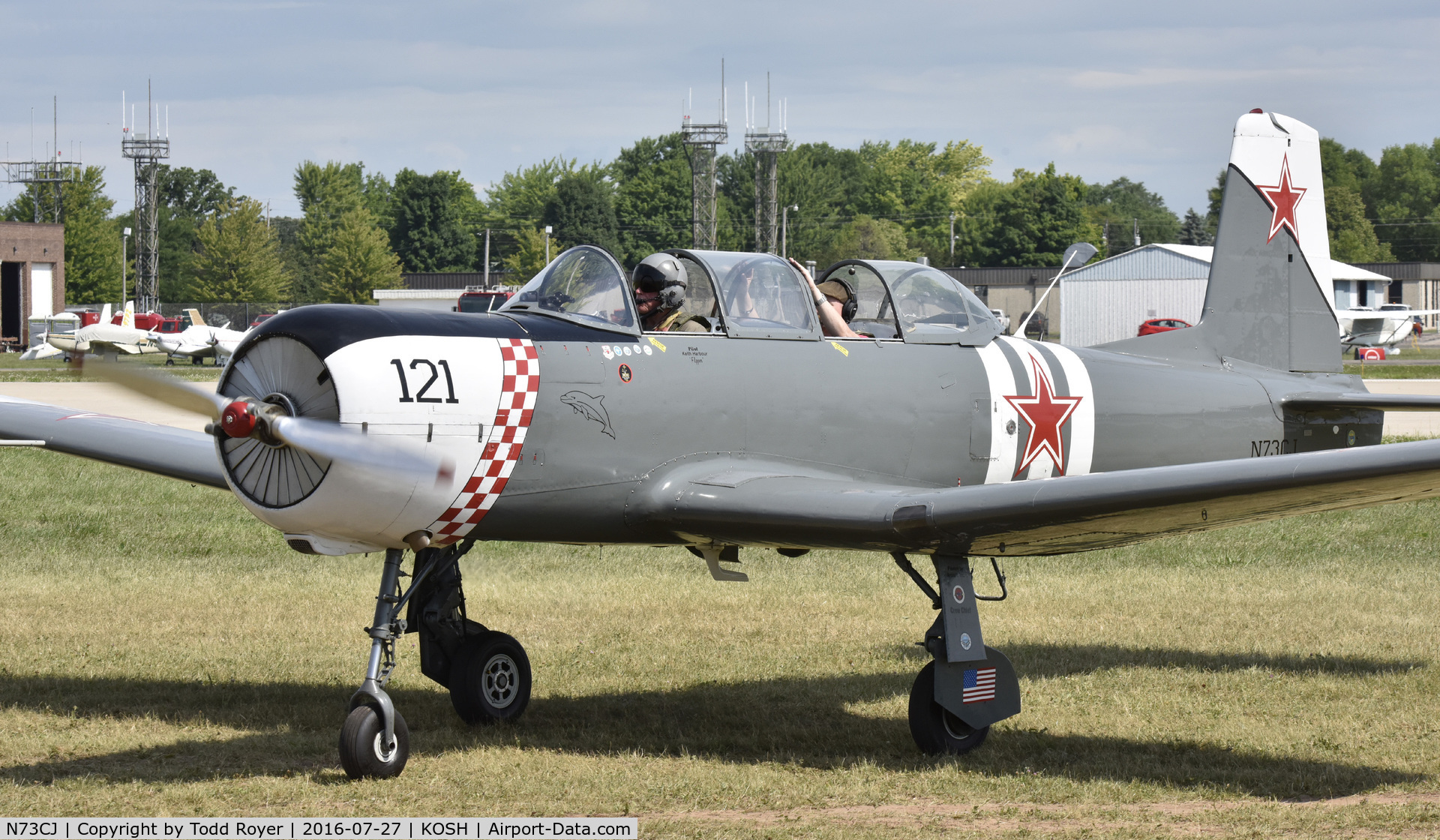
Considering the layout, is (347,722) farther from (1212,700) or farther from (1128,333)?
(1128,333)

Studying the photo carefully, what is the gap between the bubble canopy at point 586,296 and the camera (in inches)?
291

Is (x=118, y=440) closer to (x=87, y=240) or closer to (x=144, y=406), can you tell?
(x=144, y=406)

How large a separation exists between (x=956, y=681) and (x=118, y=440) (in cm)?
565

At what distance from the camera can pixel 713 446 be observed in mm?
7562

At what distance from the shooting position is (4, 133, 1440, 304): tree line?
9112 cm

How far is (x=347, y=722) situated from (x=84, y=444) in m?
3.85

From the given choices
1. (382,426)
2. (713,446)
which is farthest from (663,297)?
(382,426)

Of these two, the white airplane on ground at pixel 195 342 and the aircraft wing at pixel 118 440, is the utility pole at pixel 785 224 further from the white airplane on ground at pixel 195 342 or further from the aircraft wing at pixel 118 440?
the aircraft wing at pixel 118 440

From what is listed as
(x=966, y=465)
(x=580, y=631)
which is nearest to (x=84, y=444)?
(x=580, y=631)

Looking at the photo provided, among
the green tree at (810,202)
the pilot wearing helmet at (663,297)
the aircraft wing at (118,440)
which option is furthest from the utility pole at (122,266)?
the pilot wearing helmet at (663,297)

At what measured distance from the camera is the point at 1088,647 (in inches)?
406

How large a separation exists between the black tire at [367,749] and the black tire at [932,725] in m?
2.64

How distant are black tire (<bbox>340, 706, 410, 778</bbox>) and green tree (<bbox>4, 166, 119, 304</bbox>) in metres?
94.6

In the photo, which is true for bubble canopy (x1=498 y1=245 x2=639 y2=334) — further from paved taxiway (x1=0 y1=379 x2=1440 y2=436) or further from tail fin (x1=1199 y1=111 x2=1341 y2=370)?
paved taxiway (x1=0 y1=379 x2=1440 y2=436)
